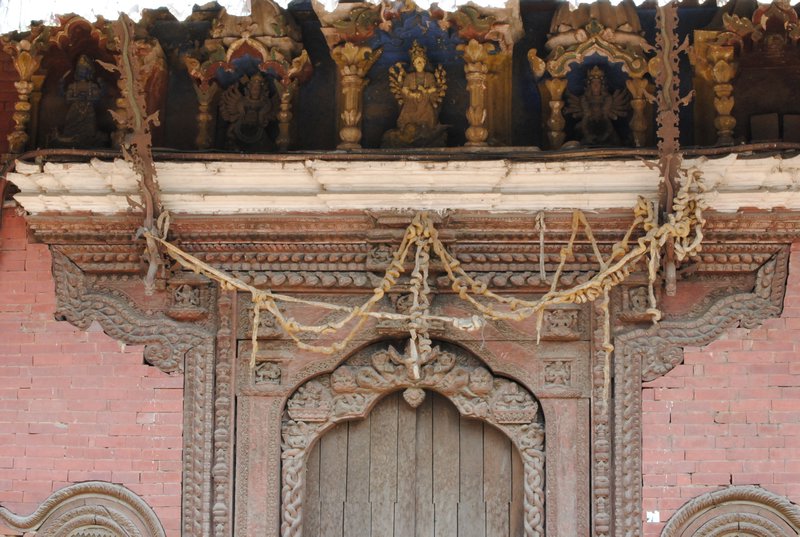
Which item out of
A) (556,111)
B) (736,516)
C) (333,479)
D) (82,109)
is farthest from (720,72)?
(82,109)

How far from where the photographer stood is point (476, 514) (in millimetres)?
6016

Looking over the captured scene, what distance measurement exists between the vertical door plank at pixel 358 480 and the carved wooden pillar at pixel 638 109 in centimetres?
169

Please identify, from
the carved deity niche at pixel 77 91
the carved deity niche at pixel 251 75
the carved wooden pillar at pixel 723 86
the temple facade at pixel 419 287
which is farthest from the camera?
the carved deity niche at pixel 77 91

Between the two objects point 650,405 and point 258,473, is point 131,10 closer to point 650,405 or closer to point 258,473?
point 258,473

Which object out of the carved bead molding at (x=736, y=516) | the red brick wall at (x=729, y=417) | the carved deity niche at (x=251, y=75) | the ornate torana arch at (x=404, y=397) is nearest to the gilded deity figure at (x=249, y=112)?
the carved deity niche at (x=251, y=75)

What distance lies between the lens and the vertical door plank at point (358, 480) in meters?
6.06

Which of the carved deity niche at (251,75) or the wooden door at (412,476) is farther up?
the carved deity niche at (251,75)

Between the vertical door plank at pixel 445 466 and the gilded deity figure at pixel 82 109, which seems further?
the gilded deity figure at pixel 82 109

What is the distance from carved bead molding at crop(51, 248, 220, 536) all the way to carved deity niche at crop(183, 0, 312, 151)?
81 centimetres

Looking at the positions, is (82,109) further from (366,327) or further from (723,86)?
(723,86)

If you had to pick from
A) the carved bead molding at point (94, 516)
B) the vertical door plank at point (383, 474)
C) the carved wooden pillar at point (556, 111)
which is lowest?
the carved bead molding at point (94, 516)

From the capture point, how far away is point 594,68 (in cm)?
607

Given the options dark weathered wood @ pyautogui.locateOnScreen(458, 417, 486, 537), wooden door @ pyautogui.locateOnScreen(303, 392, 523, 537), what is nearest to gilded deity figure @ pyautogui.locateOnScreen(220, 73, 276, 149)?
wooden door @ pyautogui.locateOnScreen(303, 392, 523, 537)

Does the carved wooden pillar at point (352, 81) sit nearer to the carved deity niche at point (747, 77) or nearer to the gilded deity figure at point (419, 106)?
the gilded deity figure at point (419, 106)
